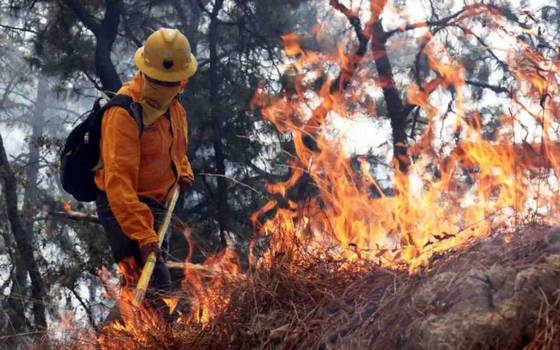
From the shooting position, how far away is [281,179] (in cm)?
1137

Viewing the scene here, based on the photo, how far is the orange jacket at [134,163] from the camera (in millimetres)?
4133

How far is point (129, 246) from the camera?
4.57 m

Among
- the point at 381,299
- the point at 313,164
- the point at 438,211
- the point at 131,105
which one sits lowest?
the point at 381,299

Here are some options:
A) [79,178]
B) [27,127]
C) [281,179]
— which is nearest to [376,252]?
[79,178]

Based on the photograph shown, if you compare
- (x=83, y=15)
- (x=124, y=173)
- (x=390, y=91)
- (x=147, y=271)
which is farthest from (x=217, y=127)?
(x=147, y=271)

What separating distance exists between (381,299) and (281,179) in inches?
336

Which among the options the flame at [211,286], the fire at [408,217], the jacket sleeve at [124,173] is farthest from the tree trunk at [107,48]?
the flame at [211,286]

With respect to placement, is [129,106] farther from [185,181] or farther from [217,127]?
[217,127]

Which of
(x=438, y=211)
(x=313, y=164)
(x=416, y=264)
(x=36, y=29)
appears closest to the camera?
(x=416, y=264)

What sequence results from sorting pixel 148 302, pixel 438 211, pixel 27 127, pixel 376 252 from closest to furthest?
pixel 376 252, pixel 438 211, pixel 148 302, pixel 27 127

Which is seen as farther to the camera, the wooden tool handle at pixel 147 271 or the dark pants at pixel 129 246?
the dark pants at pixel 129 246

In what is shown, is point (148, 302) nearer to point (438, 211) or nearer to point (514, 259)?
point (438, 211)

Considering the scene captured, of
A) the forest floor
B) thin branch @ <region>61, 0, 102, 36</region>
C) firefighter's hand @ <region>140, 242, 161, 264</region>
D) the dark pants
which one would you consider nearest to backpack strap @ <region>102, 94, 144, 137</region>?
the dark pants

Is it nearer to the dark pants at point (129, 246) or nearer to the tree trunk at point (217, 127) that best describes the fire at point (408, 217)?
the dark pants at point (129, 246)
